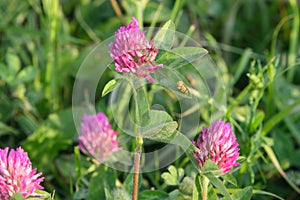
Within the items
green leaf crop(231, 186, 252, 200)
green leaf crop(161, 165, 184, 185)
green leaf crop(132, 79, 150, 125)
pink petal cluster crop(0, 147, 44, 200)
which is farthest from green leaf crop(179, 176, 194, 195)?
pink petal cluster crop(0, 147, 44, 200)

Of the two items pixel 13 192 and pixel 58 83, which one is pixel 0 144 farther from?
pixel 13 192

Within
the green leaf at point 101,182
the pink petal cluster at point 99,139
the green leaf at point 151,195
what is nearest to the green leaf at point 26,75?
the pink petal cluster at point 99,139

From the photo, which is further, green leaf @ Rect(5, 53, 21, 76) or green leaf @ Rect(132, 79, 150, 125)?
green leaf @ Rect(5, 53, 21, 76)

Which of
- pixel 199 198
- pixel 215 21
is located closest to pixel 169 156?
pixel 199 198

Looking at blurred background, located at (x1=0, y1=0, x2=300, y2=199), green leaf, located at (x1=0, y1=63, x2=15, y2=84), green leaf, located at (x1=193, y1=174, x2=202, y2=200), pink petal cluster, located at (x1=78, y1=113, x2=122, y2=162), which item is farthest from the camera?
green leaf, located at (x1=0, y1=63, x2=15, y2=84)

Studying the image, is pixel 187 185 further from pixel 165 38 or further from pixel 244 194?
pixel 165 38

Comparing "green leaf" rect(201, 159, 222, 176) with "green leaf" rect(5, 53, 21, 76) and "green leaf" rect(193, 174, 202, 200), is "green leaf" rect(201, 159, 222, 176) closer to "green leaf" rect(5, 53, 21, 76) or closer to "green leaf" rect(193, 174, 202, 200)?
"green leaf" rect(193, 174, 202, 200)

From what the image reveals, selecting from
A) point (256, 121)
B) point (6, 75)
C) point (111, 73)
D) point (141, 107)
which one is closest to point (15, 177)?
point (141, 107)
